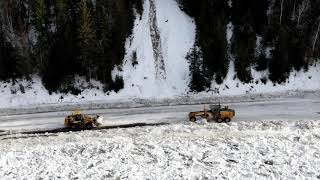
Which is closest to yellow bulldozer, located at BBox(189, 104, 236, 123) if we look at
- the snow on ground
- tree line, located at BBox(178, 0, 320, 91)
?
the snow on ground

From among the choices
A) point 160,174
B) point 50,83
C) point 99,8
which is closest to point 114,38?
point 99,8

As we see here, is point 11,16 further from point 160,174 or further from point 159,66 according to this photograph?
point 160,174

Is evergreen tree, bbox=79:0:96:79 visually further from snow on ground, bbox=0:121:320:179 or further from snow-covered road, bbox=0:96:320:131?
snow on ground, bbox=0:121:320:179

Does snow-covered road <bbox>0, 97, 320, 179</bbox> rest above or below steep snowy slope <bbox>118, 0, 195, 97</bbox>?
below

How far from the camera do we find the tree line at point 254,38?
54.3 m

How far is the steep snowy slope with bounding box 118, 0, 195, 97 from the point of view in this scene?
5381 centimetres

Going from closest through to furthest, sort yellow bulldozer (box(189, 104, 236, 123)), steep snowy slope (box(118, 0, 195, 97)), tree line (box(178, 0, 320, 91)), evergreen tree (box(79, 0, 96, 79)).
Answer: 1. yellow bulldozer (box(189, 104, 236, 123))
2. evergreen tree (box(79, 0, 96, 79))
3. steep snowy slope (box(118, 0, 195, 97))
4. tree line (box(178, 0, 320, 91))

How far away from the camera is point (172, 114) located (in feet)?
146

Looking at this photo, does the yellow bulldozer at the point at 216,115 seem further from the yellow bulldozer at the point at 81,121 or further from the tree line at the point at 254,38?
the tree line at the point at 254,38

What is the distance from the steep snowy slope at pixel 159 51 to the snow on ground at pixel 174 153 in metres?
14.5

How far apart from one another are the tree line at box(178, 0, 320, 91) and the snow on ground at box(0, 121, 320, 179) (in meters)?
15.2

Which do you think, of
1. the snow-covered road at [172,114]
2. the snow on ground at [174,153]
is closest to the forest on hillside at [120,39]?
the snow-covered road at [172,114]

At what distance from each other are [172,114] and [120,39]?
15.8m

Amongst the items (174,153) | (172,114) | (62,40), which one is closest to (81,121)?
(172,114)
